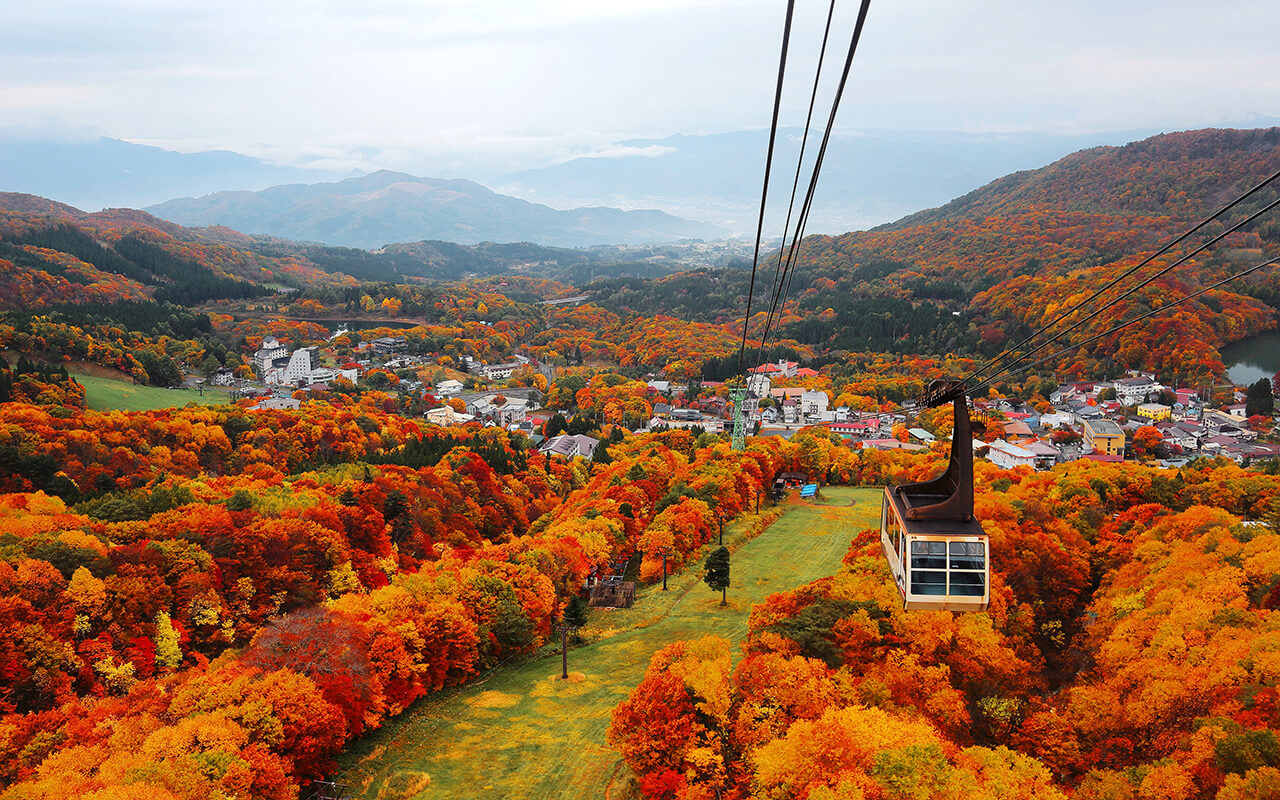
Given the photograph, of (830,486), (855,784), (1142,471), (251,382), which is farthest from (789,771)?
(251,382)

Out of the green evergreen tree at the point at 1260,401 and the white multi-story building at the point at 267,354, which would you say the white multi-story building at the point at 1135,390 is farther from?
the white multi-story building at the point at 267,354

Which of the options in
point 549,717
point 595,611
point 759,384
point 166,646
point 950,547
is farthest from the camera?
point 759,384

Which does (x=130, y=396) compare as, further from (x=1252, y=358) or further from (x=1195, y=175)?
(x=1195, y=175)

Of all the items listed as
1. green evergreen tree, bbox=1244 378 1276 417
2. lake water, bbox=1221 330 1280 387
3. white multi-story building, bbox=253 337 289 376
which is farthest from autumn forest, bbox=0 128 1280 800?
Answer: white multi-story building, bbox=253 337 289 376

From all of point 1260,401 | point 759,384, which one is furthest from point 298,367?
point 1260,401

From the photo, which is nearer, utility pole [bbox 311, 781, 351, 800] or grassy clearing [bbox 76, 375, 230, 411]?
utility pole [bbox 311, 781, 351, 800]

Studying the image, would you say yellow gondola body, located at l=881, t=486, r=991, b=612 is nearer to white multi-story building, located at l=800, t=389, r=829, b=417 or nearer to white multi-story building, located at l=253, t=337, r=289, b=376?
white multi-story building, located at l=800, t=389, r=829, b=417

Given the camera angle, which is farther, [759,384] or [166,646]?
[759,384]
